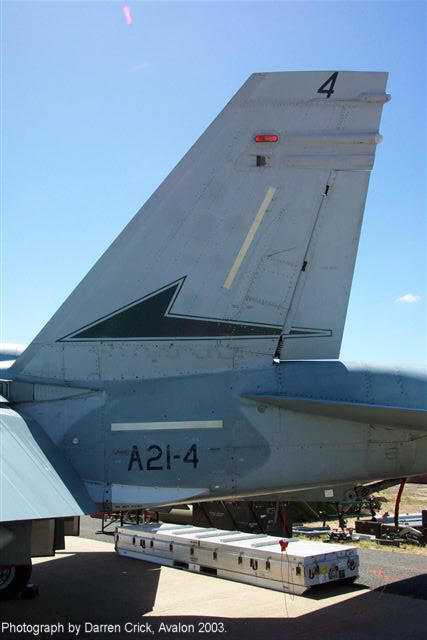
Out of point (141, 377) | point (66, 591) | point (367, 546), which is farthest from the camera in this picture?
point (367, 546)

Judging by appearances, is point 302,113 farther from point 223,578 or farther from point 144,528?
point 144,528

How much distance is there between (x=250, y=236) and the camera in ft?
21.5

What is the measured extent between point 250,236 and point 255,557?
5126mm

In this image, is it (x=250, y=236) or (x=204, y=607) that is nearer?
Answer: (x=250, y=236)

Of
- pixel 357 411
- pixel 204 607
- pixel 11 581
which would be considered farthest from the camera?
pixel 11 581

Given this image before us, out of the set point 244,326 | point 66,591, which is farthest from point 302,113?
point 66,591

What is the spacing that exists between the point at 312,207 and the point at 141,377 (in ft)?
9.26

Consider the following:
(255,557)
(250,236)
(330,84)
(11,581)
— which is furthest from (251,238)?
(11,581)

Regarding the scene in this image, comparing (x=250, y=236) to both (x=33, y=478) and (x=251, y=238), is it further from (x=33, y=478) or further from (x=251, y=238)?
(x=33, y=478)

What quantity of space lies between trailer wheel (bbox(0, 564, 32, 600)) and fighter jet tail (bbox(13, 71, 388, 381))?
3.78 metres

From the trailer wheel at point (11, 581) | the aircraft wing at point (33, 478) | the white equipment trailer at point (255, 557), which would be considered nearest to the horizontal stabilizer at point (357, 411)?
the aircraft wing at point (33, 478)

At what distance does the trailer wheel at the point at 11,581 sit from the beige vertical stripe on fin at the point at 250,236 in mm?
5324

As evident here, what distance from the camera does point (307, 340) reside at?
21.3 ft

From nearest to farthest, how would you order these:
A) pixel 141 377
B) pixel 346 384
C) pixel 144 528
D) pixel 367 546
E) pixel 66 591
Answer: pixel 346 384, pixel 141 377, pixel 66 591, pixel 144 528, pixel 367 546
